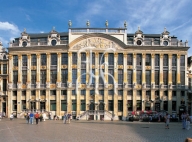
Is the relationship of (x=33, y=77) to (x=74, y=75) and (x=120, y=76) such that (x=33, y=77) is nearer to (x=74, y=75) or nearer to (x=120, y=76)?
(x=74, y=75)

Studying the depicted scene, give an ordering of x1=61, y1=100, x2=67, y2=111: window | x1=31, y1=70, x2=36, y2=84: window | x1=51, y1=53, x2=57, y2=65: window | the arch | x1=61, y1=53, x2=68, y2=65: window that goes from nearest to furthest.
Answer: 1. the arch
2. x1=61, y1=100, x2=67, y2=111: window
3. x1=61, y1=53, x2=68, y2=65: window
4. x1=51, y1=53, x2=57, y2=65: window
5. x1=31, y1=70, x2=36, y2=84: window

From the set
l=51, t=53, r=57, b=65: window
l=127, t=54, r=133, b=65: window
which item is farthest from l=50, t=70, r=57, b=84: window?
l=127, t=54, r=133, b=65: window

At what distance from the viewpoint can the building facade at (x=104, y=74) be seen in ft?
198

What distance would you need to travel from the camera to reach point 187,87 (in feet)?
202

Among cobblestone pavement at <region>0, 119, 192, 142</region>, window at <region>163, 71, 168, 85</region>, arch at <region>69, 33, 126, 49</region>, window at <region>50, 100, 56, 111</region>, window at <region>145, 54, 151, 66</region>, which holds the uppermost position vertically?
arch at <region>69, 33, 126, 49</region>

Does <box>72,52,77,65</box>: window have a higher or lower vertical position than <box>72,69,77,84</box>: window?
higher

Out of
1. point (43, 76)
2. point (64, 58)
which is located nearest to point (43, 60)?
point (43, 76)

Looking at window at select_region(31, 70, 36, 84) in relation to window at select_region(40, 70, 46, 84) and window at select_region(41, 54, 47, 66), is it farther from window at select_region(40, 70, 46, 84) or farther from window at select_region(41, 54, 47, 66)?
window at select_region(41, 54, 47, 66)

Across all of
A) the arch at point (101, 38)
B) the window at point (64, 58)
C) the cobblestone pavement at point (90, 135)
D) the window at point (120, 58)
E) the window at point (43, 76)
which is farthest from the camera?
the window at point (43, 76)

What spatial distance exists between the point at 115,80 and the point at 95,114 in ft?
29.2

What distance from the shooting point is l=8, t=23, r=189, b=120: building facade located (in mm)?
60331

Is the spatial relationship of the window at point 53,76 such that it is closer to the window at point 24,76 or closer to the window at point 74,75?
the window at point 74,75

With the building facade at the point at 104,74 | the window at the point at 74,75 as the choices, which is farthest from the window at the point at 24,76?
the window at the point at 74,75

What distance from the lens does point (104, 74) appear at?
60875 millimetres
